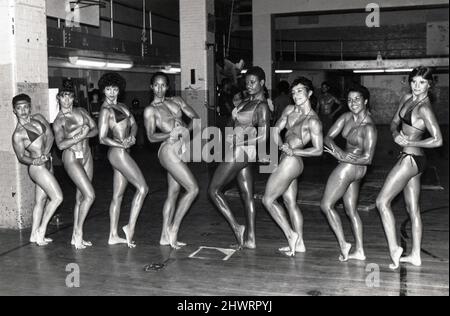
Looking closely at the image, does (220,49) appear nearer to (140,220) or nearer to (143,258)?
(140,220)

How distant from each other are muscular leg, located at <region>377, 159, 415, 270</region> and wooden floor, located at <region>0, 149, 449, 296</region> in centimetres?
19

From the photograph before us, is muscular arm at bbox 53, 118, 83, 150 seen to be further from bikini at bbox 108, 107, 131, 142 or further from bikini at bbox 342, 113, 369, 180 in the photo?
bikini at bbox 342, 113, 369, 180

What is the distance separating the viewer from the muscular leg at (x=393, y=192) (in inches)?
204

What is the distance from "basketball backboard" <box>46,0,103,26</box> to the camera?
1155cm

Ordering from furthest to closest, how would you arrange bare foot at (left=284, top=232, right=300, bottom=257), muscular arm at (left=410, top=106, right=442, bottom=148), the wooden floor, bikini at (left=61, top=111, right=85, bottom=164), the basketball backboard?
1. the basketball backboard
2. bikini at (left=61, top=111, right=85, bottom=164)
3. bare foot at (left=284, top=232, right=300, bottom=257)
4. muscular arm at (left=410, top=106, right=442, bottom=148)
5. the wooden floor

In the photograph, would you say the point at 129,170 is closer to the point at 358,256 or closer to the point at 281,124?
the point at 281,124

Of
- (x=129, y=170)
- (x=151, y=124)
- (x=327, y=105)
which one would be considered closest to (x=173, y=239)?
(x=129, y=170)

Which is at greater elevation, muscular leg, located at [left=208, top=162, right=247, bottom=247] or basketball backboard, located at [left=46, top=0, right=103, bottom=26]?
basketball backboard, located at [left=46, top=0, right=103, bottom=26]

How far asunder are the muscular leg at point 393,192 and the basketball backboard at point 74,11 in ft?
27.1

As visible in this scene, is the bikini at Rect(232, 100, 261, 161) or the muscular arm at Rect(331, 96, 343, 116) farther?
the muscular arm at Rect(331, 96, 343, 116)

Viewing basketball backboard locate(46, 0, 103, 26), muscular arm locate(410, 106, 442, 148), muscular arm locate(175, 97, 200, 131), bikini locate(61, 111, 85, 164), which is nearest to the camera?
muscular arm locate(410, 106, 442, 148)

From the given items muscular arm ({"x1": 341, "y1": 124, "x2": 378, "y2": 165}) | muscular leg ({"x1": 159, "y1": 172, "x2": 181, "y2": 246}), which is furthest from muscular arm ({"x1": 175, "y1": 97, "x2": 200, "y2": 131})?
muscular arm ({"x1": 341, "y1": 124, "x2": 378, "y2": 165})

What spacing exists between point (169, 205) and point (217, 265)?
1006 mm
